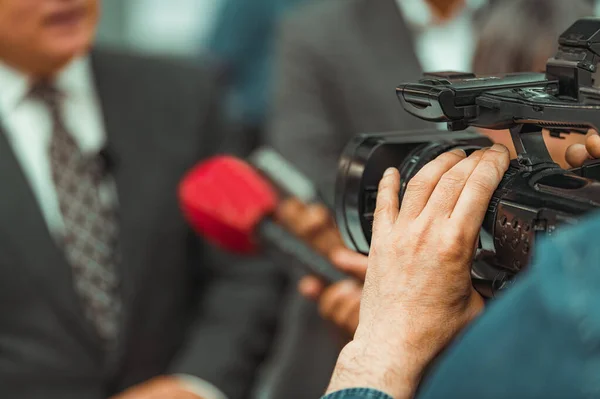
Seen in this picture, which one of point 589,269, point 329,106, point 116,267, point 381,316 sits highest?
point 589,269

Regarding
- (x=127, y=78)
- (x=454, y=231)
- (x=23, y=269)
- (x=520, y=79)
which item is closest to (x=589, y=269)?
(x=454, y=231)

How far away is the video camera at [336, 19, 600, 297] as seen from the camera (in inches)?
21.3

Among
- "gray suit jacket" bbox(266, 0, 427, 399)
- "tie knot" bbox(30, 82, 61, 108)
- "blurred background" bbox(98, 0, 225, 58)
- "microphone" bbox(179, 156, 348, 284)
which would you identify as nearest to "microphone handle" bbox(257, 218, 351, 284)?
→ "microphone" bbox(179, 156, 348, 284)

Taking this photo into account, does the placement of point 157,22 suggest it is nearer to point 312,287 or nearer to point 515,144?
point 312,287

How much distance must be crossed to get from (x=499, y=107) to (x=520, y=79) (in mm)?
55

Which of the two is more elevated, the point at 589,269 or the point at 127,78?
the point at 589,269

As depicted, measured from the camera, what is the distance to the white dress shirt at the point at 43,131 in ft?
3.64

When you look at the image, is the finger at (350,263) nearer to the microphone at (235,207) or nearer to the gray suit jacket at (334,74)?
the microphone at (235,207)

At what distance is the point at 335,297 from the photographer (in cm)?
89

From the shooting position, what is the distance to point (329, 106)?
1280mm

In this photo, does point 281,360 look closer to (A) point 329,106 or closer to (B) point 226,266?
(B) point 226,266

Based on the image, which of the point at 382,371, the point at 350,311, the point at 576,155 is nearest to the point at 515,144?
the point at 576,155

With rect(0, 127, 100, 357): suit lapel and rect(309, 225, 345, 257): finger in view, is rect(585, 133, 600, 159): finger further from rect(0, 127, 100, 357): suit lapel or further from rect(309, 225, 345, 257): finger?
rect(0, 127, 100, 357): suit lapel

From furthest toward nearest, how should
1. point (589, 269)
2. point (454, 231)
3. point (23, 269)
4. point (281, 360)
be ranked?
point (281, 360)
point (23, 269)
point (454, 231)
point (589, 269)
